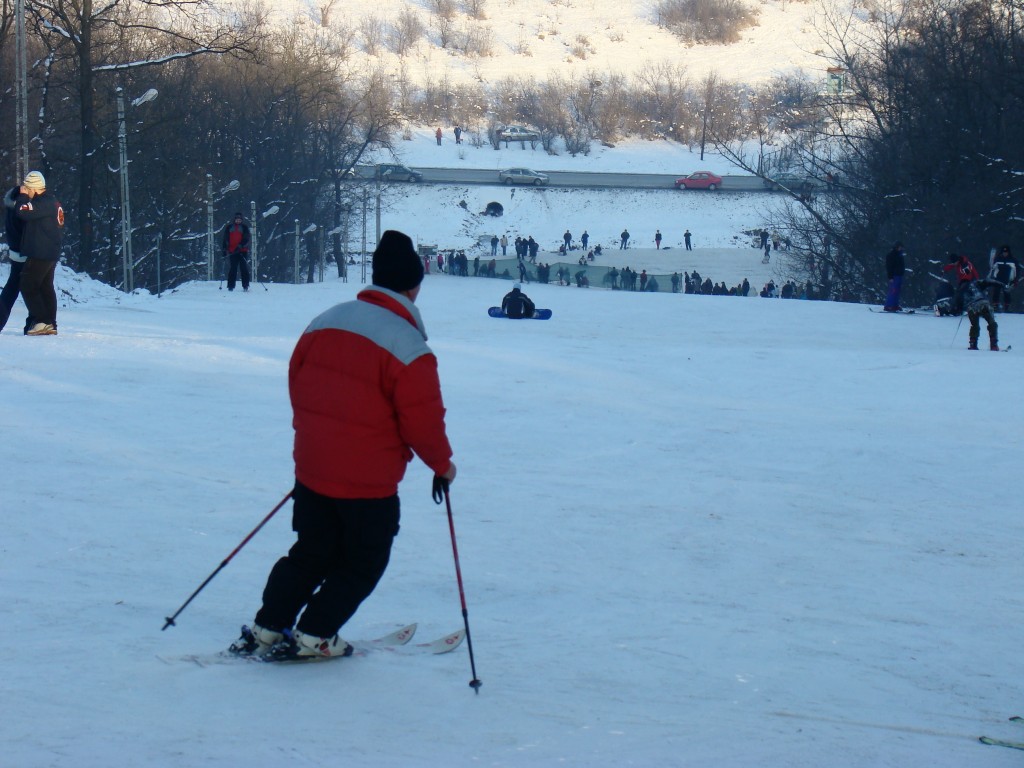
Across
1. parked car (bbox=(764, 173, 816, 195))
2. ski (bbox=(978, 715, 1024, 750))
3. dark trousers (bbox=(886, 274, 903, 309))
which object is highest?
parked car (bbox=(764, 173, 816, 195))

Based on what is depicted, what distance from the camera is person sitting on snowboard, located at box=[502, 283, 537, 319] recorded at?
20156 millimetres

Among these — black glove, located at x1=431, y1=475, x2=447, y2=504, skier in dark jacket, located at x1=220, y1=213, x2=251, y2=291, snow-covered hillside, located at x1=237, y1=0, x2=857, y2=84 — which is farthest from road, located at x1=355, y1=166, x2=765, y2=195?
black glove, located at x1=431, y1=475, x2=447, y2=504

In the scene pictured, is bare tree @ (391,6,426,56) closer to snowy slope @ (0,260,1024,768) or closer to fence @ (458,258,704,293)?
fence @ (458,258,704,293)

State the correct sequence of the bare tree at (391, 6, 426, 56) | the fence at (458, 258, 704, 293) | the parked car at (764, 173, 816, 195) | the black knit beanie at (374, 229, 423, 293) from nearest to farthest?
the black knit beanie at (374, 229, 423, 293) < the fence at (458, 258, 704, 293) < the parked car at (764, 173, 816, 195) < the bare tree at (391, 6, 426, 56)

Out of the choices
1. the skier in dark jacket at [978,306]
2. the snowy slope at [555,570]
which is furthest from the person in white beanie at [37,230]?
the skier in dark jacket at [978,306]

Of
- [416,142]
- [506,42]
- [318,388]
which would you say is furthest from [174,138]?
[506,42]

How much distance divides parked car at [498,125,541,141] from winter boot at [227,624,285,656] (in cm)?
7842

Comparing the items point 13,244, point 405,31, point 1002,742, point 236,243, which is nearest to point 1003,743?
point 1002,742

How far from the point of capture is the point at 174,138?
127ft

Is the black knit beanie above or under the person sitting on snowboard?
above

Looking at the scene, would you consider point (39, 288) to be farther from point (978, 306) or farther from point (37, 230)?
point (978, 306)

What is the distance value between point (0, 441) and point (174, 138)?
108ft

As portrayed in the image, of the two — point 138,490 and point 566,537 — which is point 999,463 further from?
point 138,490

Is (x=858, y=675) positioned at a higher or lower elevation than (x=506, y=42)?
lower
